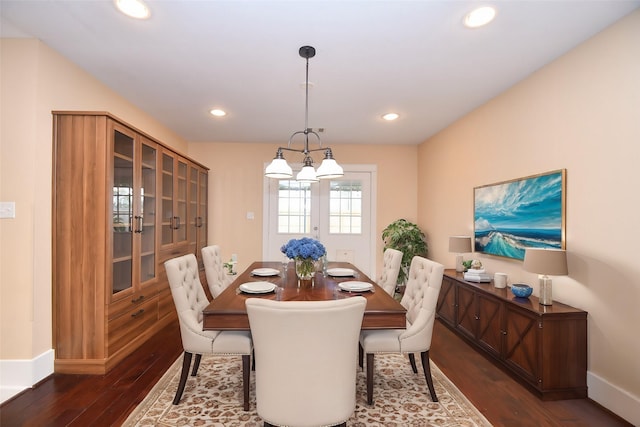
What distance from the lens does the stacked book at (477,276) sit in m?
3.29

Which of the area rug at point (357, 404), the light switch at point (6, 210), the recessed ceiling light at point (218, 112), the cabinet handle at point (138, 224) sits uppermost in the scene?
the recessed ceiling light at point (218, 112)

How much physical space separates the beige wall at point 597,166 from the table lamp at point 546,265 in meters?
0.16

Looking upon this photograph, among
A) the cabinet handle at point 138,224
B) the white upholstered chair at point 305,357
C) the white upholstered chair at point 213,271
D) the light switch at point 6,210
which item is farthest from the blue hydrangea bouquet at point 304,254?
the light switch at point 6,210

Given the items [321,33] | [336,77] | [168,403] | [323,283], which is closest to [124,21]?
[321,33]

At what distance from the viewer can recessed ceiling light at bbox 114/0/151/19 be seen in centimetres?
194

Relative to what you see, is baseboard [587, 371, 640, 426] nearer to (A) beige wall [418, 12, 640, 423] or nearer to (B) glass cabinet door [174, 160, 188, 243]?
(A) beige wall [418, 12, 640, 423]

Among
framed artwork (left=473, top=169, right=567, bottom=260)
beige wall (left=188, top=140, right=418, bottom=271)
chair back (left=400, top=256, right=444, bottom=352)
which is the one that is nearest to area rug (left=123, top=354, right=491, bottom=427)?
chair back (left=400, top=256, right=444, bottom=352)

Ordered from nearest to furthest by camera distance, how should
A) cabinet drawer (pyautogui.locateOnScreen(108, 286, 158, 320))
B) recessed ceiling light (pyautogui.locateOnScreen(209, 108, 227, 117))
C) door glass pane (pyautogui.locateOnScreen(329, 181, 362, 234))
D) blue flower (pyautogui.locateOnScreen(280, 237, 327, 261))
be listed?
1. blue flower (pyautogui.locateOnScreen(280, 237, 327, 261))
2. cabinet drawer (pyautogui.locateOnScreen(108, 286, 158, 320))
3. recessed ceiling light (pyautogui.locateOnScreen(209, 108, 227, 117))
4. door glass pane (pyautogui.locateOnScreen(329, 181, 362, 234))

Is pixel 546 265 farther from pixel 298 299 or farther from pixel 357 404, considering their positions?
pixel 298 299

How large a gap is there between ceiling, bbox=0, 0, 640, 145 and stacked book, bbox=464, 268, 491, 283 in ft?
5.75

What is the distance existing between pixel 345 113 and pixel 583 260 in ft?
8.70

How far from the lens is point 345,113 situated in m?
3.89

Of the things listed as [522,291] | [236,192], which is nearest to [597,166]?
[522,291]

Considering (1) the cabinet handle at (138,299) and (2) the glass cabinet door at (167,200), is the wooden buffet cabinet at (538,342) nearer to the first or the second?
(1) the cabinet handle at (138,299)
